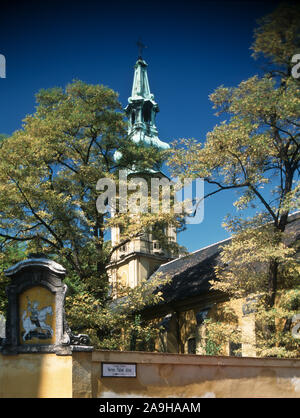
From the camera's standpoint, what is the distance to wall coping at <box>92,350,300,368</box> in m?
12.2

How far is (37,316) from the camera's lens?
12.8 meters

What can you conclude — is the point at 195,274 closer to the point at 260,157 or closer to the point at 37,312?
the point at 260,157

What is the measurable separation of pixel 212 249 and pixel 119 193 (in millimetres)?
12917

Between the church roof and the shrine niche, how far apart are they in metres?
13.4

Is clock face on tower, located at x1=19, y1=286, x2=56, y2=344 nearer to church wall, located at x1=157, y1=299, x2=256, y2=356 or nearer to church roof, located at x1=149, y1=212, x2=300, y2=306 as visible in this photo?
church wall, located at x1=157, y1=299, x2=256, y2=356

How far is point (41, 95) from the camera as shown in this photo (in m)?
24.5

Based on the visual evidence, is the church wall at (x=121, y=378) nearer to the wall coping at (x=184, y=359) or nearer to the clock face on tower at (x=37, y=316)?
the wall coping at (x=184, y=359)

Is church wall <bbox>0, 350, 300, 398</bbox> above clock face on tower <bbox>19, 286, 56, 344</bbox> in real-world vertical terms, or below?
below

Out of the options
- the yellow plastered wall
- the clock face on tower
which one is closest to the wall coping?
the yellow plastered wall

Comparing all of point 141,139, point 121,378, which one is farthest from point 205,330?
point 141,139

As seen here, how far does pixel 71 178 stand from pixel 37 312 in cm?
1242

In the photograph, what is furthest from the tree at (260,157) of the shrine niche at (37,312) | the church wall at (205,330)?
the shrine niche at (37,312)
